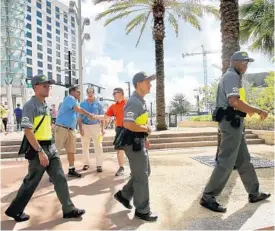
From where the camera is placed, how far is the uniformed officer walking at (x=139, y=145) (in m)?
3.71

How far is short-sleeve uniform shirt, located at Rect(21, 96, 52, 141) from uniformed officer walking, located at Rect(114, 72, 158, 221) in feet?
3.10

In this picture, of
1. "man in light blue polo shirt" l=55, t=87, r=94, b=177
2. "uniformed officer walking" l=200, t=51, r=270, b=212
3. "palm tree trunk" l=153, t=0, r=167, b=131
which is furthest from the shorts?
"palm tree trunk" l=153, t=0, r=167, b=131

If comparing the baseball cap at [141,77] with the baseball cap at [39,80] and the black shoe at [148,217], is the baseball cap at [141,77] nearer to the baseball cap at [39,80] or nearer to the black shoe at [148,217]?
the baseball cap at [39,80]

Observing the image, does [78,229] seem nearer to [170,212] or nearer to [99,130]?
[170,212]

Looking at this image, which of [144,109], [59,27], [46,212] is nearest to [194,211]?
Result: [144,109]

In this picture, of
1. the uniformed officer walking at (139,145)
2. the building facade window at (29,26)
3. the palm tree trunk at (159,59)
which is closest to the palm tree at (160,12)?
the palm tree trunk at (159,59)

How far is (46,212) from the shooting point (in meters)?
4.16

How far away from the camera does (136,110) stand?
3.69 m

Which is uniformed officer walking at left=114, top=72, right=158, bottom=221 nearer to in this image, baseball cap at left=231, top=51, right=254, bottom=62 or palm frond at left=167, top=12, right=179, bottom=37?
baseball cap at left=231, top=51, right=254, bottom=62

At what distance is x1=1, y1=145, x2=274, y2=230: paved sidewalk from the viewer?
365 cm

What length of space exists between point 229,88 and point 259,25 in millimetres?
12379

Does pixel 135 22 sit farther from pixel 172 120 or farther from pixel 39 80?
pixel 39 80

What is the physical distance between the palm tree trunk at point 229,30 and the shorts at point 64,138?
3.80 meters

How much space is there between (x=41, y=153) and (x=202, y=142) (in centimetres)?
861
